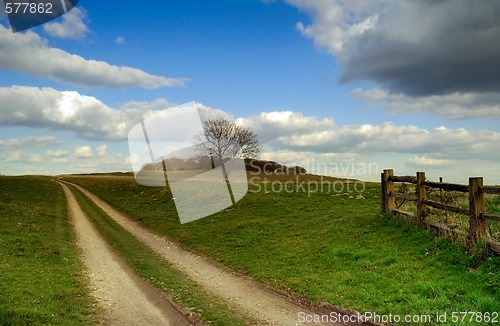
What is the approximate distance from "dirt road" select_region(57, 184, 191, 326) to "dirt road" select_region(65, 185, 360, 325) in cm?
71

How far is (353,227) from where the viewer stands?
18.8 metres

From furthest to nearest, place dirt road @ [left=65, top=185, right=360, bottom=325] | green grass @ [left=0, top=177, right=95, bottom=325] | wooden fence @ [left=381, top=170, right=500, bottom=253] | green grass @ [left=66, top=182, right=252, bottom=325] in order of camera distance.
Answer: wooden fence @ [left=381, top=170, right=500, bottom=253] → dirt road @ [left=65, top=185, right=360, bottom=325] → green grass @ [left=66, top=182, right=252, bottom=325] → green grass @ [left=0, top=177, right=95, bottom=325]

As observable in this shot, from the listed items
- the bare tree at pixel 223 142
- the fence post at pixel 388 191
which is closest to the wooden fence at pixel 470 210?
the fence post at pixel 388 191

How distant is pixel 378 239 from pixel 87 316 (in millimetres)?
11826

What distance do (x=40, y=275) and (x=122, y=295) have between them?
12.8ft

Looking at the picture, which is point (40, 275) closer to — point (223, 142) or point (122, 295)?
point (122, 295)

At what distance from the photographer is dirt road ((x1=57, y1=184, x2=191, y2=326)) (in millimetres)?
10523

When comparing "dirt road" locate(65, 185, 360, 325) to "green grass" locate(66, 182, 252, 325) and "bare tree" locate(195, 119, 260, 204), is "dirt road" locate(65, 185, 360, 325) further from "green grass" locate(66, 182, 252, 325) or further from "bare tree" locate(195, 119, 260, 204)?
"bare tree" locate(195, 119, 260, 204)

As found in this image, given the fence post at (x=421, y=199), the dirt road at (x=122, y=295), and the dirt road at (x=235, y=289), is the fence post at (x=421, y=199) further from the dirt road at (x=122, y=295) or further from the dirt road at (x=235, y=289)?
the dirt road at (x=122, y=295)

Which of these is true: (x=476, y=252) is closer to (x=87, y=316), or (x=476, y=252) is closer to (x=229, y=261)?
(x=229, y=261)

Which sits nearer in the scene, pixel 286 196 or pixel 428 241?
pixel 428 241

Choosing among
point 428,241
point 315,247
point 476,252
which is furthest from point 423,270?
point 315,247

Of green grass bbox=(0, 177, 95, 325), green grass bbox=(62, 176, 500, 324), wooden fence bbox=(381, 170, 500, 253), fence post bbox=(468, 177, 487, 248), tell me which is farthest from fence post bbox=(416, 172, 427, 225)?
green grass bbox=(0, 177, 95, 325)

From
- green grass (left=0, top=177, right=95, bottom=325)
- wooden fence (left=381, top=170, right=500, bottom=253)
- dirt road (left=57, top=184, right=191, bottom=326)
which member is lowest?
dirt road (left=57, top=184, right=191, bottom=326)
